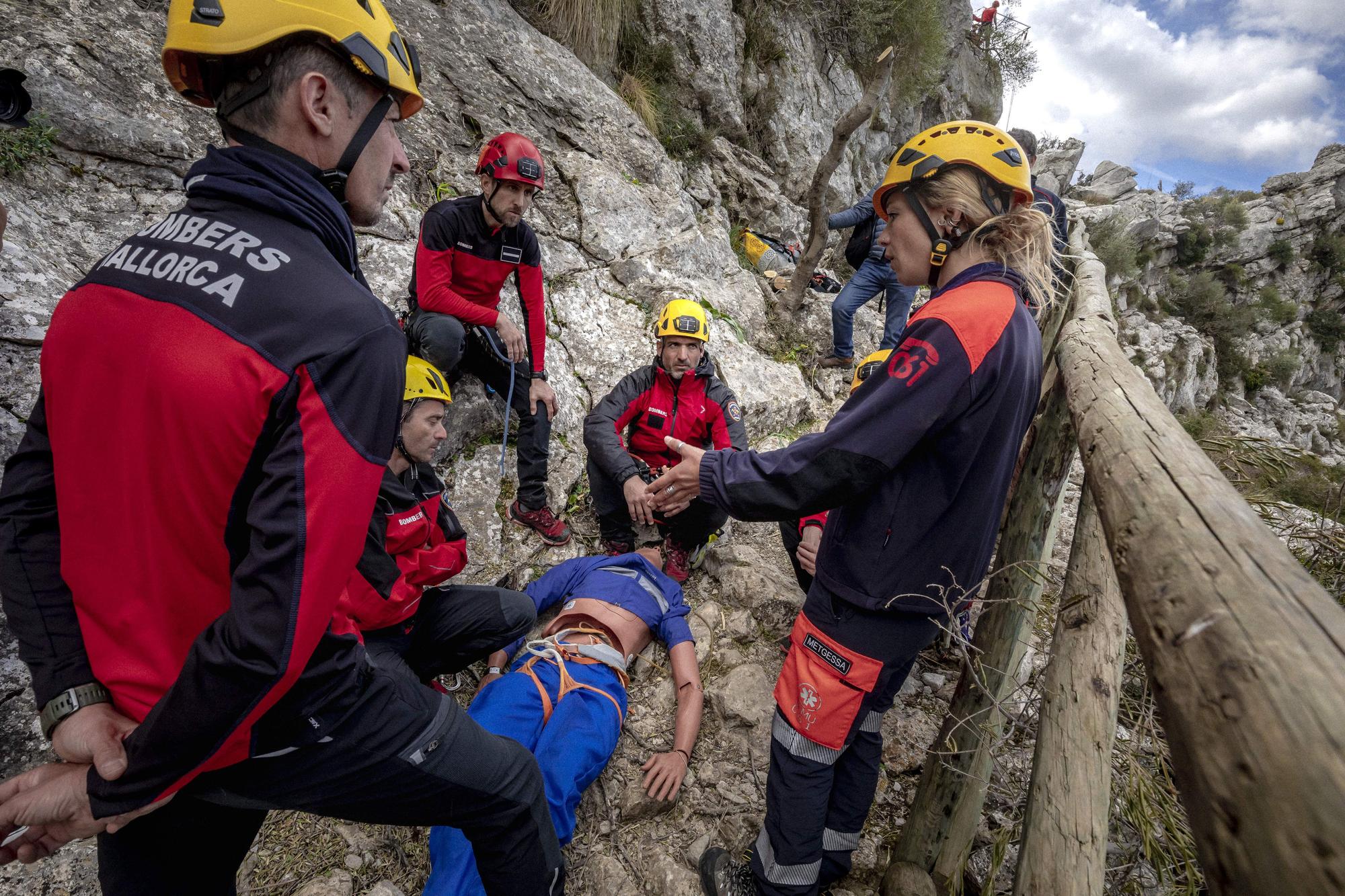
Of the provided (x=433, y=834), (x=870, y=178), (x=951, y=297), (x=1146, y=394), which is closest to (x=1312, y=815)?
(x=1146, y=394)

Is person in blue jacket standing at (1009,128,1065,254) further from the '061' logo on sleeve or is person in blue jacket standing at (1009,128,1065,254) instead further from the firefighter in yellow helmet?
the firefighter in yellow helmet

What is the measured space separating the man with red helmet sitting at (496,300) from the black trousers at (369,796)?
9.75ft

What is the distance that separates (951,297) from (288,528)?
2.05 m

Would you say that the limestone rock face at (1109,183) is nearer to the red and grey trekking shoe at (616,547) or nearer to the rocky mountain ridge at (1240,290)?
the rocky mountain ridge at (1240,290)

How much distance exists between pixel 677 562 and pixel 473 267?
3082 mm

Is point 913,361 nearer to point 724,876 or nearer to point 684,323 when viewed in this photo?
point 724,876

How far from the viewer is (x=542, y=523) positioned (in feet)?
15.8

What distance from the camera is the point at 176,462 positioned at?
119 centimetres

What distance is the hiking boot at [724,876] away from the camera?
259cm

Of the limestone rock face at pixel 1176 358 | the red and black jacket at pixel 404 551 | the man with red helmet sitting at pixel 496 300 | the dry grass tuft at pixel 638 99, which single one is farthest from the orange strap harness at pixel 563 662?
the limestone rock face at pixel 1176 358

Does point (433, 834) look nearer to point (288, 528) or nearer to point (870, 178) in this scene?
point (288, 528)

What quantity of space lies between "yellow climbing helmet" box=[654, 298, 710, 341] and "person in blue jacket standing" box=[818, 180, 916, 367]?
3.37 m

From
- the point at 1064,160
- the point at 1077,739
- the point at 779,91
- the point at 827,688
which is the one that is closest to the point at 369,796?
the point at 827,688


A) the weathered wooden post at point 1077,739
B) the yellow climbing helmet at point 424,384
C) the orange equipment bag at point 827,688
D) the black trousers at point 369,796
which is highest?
the weathered wooden post at point 1077,739
